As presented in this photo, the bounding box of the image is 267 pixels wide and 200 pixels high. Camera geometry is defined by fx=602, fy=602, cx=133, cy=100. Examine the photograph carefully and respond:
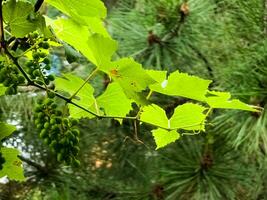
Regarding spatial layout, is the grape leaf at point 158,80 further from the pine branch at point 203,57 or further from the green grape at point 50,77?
the pine branch at point 203,57

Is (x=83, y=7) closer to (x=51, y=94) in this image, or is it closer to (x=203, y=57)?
(x=51, y=94)

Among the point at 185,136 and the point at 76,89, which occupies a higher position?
the point at 76,89

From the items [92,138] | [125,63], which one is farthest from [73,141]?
[92,138]

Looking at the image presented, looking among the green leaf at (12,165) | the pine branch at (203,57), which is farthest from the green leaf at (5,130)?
the pine branch at (203,57)

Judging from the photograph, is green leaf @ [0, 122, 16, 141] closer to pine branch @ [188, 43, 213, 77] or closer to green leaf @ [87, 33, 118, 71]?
green leaf @ [87, 33, 118, 71]

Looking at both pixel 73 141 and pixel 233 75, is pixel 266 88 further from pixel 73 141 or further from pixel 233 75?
pixel 73 141

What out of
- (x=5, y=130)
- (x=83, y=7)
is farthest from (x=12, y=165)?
(x=83, y=7)

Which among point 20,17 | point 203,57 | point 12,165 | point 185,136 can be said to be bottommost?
point 185,136
